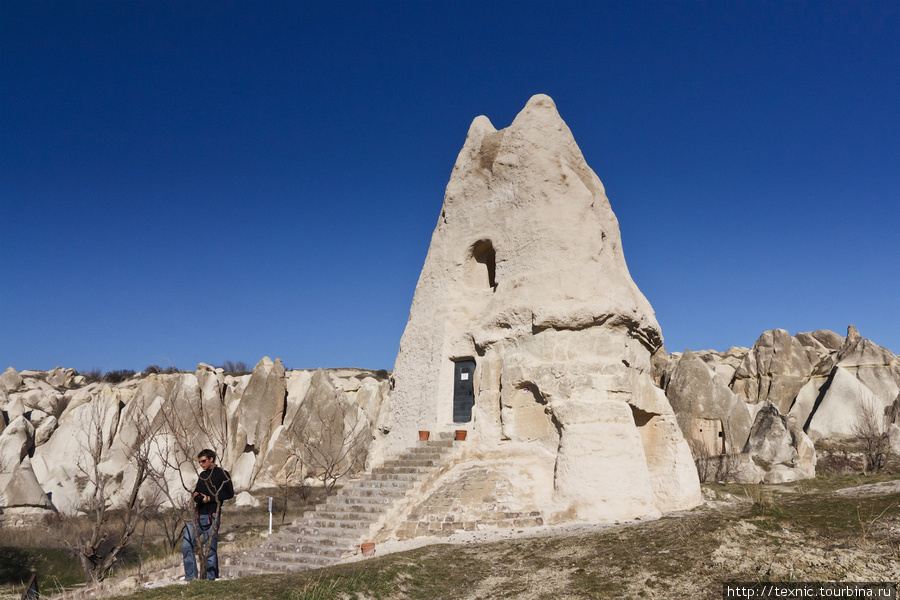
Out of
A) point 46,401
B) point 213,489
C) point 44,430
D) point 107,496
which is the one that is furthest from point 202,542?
point 46,401

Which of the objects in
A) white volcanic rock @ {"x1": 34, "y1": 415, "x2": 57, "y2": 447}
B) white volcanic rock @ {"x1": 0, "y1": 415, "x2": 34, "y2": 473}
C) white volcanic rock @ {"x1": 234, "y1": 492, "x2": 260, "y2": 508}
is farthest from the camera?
white volcanic rock @ {"x1": 34, "y1": 415, "x2": 57, "y2": 447}

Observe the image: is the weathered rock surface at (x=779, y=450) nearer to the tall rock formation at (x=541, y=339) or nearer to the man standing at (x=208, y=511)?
the tall rock formation at (x=541, y=339)

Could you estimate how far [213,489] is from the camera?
310 inches

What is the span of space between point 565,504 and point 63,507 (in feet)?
81.4

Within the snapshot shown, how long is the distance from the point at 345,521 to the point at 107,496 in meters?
11.6

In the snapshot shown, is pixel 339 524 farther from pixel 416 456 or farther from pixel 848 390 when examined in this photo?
pixel 848 390

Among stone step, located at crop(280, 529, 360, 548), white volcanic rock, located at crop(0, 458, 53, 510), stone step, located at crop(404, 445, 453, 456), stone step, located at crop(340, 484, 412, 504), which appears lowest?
white volcanic rock, located at crop(0, 458, 53, 510)

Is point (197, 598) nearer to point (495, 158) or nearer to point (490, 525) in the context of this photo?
point (490, 525)

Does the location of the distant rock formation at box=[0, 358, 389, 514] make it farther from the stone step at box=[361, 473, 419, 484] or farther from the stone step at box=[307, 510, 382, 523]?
the stone step at box=[307, 510, 382, 523]

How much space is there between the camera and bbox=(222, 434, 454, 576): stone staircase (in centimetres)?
954

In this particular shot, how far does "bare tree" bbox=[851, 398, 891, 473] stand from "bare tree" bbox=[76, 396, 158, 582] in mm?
22115

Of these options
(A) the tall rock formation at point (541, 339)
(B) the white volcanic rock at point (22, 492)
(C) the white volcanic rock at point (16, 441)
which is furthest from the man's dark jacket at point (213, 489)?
(C) the white volcanic rock at point (16, 441)

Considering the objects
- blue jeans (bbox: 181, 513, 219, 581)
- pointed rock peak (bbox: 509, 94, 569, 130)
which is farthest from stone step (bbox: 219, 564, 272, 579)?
pointed rock peak (bbox: 509, 94, 569, 130)

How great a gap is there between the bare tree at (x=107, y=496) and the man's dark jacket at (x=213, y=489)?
227 centimetres
